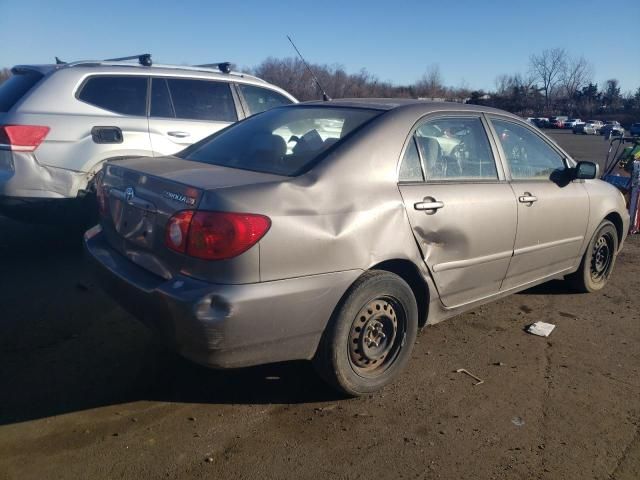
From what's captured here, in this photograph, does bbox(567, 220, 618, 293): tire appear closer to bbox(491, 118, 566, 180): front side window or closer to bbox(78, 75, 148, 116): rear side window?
bbox(491, 118, 566, 180): front side window

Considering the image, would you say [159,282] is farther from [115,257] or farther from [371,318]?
[371,318]

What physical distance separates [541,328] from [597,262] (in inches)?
53.8

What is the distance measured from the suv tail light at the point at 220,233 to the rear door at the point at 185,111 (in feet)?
11.1

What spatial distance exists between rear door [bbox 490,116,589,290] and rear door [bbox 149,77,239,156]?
3325 mm

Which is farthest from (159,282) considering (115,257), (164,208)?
(115,257)

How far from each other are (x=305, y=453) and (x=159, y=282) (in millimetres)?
1104

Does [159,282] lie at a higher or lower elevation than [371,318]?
higher

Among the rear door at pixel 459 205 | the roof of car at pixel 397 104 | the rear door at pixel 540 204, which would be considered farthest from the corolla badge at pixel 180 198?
the rear door at pixel 540 204

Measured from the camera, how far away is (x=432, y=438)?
9.10 ft

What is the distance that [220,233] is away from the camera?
2.50 metres

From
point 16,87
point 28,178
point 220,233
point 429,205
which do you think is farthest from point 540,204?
point 16,87

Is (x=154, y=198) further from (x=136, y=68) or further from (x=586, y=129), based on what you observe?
(x=586, y=129)

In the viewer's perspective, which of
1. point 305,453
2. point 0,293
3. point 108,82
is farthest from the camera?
point 108,82

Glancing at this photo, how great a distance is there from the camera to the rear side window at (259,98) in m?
6.66
